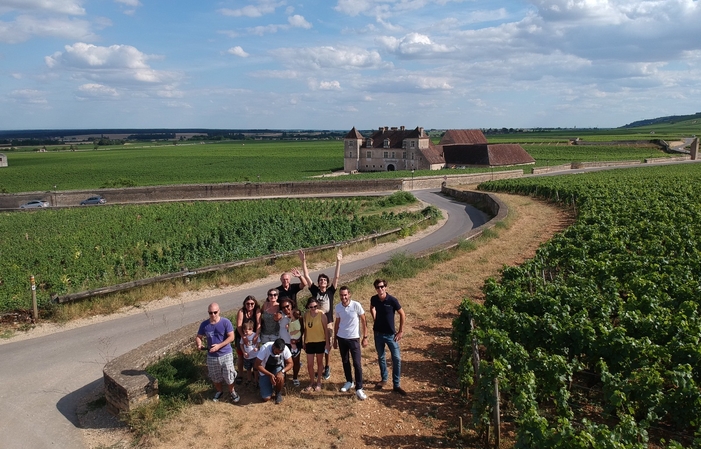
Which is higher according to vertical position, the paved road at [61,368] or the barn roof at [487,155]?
the barn roof at [487,155]

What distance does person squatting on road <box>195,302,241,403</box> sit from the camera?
26.3 ft

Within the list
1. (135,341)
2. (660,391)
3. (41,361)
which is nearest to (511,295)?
(660,391)

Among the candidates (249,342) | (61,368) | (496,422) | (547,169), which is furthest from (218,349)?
(547,169)

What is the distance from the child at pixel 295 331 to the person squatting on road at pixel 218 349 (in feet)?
2.98

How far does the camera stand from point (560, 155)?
91.9 meters

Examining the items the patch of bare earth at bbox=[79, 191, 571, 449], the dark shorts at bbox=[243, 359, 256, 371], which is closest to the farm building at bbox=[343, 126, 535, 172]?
the patch of bare earth at bbox=[79, 191, 571, 449]

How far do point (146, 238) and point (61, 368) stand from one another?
12.3 meters

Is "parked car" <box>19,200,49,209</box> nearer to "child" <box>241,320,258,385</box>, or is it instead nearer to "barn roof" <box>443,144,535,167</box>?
"child" <box>241,320,258,385</box>

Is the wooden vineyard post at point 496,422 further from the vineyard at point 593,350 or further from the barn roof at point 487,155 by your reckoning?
the barn roof at point 487,155

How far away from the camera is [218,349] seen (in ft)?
26.3

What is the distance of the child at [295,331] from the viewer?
8.37m

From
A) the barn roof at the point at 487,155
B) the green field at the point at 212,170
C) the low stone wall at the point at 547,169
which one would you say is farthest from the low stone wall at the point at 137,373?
the barn roof at the point at 487,155

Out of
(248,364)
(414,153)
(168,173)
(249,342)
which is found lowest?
(248,364)

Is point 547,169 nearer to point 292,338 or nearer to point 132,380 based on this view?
point 292,338
